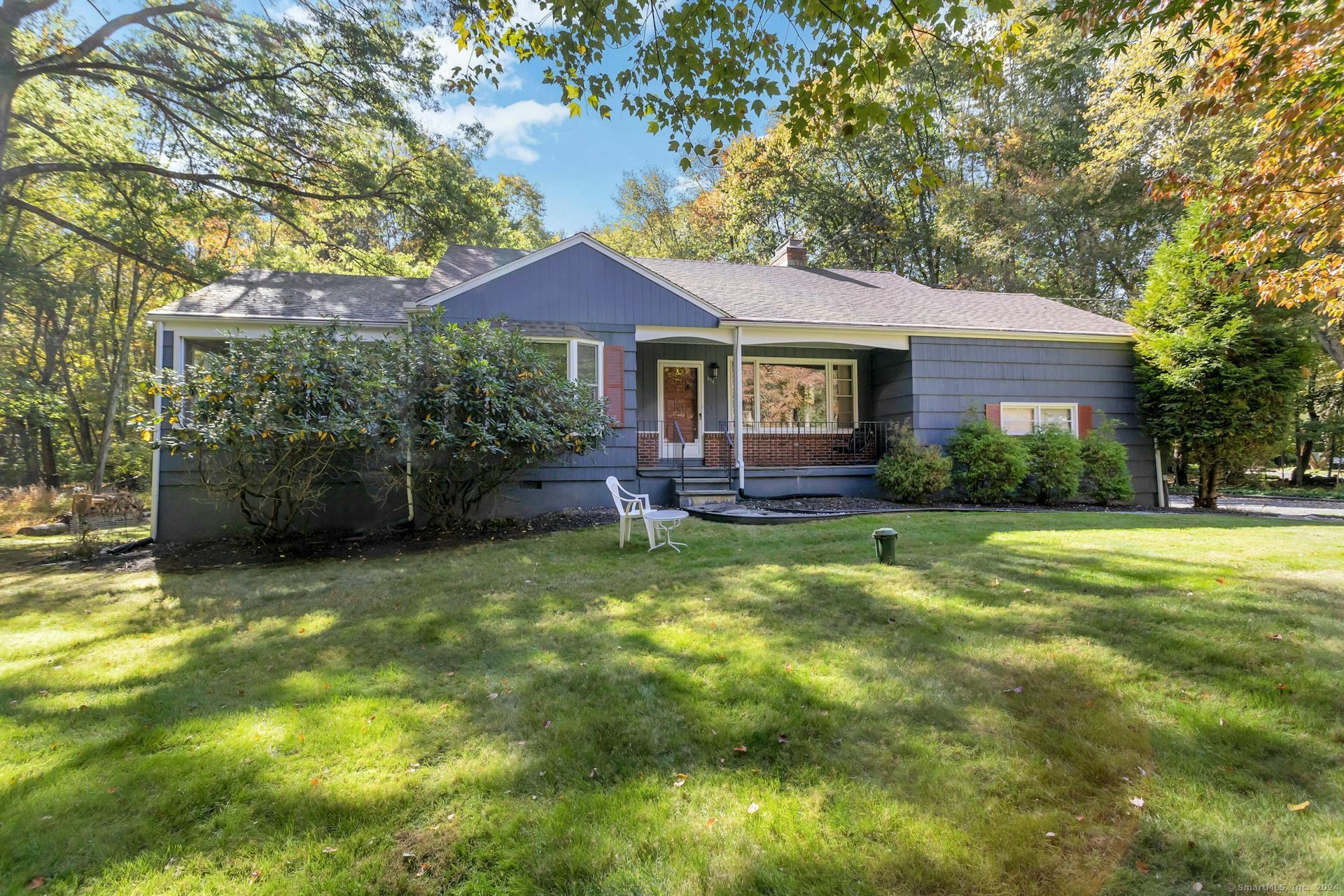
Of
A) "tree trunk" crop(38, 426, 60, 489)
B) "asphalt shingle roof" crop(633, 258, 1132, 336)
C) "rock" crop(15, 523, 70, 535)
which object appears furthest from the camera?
"tree trunk" crop(38, 426, 60, 489)

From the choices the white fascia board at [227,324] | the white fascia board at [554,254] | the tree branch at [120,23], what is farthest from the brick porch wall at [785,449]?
the tree branch at [120,23]

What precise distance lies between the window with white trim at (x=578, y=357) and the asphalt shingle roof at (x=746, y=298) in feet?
6.16

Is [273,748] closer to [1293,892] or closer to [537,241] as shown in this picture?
[1293,892]

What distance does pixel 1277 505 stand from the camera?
13.0 m

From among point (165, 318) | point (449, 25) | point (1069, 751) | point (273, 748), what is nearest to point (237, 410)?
point (165, 318)

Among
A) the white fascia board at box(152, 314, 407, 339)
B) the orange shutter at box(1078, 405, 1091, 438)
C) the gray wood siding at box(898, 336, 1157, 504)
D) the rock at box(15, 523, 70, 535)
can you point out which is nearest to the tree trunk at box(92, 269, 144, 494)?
the rock at box(15, 523, 70, 535)

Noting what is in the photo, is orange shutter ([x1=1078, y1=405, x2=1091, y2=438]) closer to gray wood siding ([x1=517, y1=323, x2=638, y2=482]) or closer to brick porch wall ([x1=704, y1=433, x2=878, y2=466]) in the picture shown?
brick porch wall ([x1=704, y1=433, x2=878, y2=466])

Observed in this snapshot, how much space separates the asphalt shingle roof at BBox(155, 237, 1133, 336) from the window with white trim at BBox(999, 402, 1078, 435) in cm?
151

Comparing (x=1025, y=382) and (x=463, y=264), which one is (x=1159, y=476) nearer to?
(x=1025, y=382)

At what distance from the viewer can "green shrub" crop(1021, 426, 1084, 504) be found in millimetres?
10109

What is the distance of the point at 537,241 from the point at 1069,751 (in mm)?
26434

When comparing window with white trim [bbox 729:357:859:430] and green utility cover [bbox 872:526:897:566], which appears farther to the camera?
window with white trim [bbox 729:357:859:430]

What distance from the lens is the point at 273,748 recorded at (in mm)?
2545

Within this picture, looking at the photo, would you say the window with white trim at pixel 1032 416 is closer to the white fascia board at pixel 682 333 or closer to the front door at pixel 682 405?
the white fascia board at pixel 682 333
